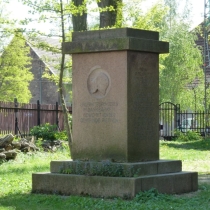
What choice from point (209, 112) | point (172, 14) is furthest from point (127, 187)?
point (172, 14)

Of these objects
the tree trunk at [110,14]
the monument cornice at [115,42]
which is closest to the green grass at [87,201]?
the monument cornice at [115,42]

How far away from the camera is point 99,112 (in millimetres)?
11961

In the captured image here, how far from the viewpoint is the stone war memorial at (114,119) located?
11523 mm

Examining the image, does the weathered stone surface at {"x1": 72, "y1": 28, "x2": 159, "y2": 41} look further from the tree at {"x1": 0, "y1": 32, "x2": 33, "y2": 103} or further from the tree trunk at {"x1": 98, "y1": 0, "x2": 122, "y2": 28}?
the tree at {"x1": 0, "y1": 32, "x2": 33, "y2": 103}

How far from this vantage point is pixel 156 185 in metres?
11.3

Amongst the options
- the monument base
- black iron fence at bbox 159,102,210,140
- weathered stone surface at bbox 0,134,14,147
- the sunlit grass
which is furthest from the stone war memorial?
black iron fence at bbox 159,102,210,140

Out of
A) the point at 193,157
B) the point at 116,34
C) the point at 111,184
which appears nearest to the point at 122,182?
the point at 111,184

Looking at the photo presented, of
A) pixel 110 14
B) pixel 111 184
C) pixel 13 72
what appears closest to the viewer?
pixel 111 184

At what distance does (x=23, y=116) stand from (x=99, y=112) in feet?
48.9

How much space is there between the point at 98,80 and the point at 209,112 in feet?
80.7

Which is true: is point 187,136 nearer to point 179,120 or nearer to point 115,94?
point 179,120

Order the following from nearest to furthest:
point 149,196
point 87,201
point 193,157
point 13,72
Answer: point 87,201
point 149,196
point 193,157
point 13,72

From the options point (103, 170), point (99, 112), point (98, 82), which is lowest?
point (103, 170)

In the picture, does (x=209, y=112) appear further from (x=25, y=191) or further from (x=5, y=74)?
(x=25, y=191)
